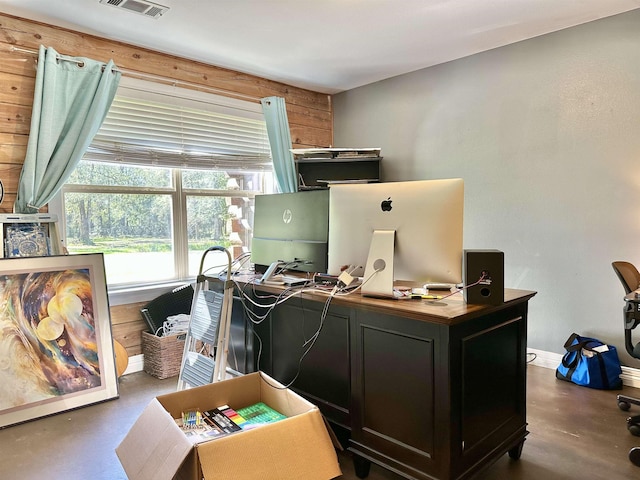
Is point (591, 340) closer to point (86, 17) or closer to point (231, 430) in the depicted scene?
point (231, 430)

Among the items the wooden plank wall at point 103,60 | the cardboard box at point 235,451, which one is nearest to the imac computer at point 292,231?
the cardboard box at point 235,451

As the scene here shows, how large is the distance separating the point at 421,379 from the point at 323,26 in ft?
8.13

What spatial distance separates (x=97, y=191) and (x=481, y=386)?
9.66ft

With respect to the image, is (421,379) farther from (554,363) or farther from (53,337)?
(53,337)

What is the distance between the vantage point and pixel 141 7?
274 cm

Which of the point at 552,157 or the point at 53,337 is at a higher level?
the point at 552,157

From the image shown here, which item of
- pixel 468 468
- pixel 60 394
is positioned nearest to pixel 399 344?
pixel 468 468

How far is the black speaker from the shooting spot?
1853 mm

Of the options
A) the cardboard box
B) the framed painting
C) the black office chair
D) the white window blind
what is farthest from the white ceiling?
the cardboard box

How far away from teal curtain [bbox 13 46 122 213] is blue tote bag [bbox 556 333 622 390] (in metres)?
3.69

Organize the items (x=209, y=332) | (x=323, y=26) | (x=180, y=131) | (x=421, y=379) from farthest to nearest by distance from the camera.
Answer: (x=180, y=131) < (x=323, y=26) < (x=209, y=332) < (x=421, y=379)

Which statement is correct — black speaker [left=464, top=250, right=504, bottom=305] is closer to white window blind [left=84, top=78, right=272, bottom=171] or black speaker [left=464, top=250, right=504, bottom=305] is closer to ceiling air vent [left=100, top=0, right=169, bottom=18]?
ceiling air vent [left=100, top=0, right=169, bottom=18]

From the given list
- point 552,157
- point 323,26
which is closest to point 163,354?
point 323,26

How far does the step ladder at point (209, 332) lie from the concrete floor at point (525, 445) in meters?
0.51
